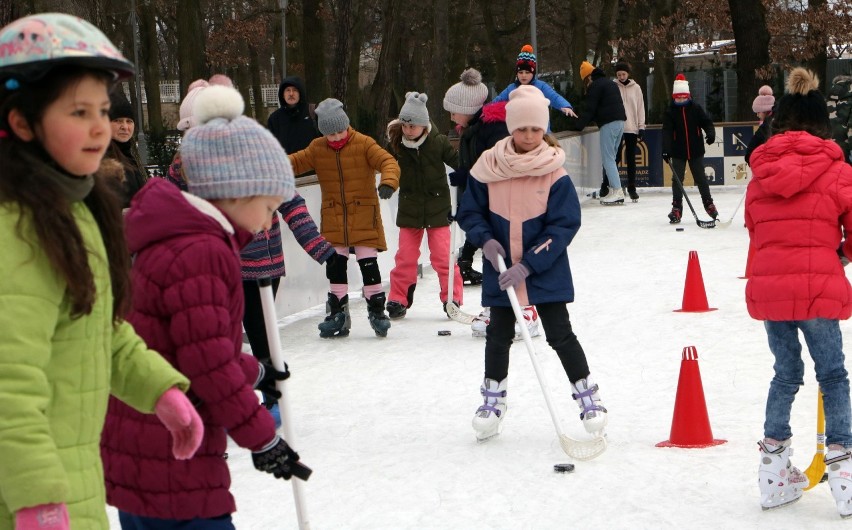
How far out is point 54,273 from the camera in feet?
6.88

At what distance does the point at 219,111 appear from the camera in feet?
10.0

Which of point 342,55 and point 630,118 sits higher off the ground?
point 342,55

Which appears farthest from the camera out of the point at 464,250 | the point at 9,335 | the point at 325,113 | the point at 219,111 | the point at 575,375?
the point at 464,250

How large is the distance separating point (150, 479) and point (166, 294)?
40cm

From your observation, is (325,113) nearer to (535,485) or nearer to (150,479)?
(535,485)

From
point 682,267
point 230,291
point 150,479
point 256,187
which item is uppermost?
point 256,187

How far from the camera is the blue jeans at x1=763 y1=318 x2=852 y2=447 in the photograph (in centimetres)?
438

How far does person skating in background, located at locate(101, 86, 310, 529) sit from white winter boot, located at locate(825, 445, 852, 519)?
7.32 ft

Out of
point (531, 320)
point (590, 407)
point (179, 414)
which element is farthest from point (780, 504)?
point (531, 320)

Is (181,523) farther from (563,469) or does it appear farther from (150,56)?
(150,56)

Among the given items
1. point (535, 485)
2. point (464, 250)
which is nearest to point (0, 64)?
point (535, 485)

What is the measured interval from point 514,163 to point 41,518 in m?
3.69

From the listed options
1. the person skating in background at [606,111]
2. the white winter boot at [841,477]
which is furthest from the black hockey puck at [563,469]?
the person skating in background at [606,111]

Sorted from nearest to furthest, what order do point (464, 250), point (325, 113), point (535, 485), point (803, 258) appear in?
point (803, 258) < point (535, 485) < point (325, 113) < point (464, 250)
